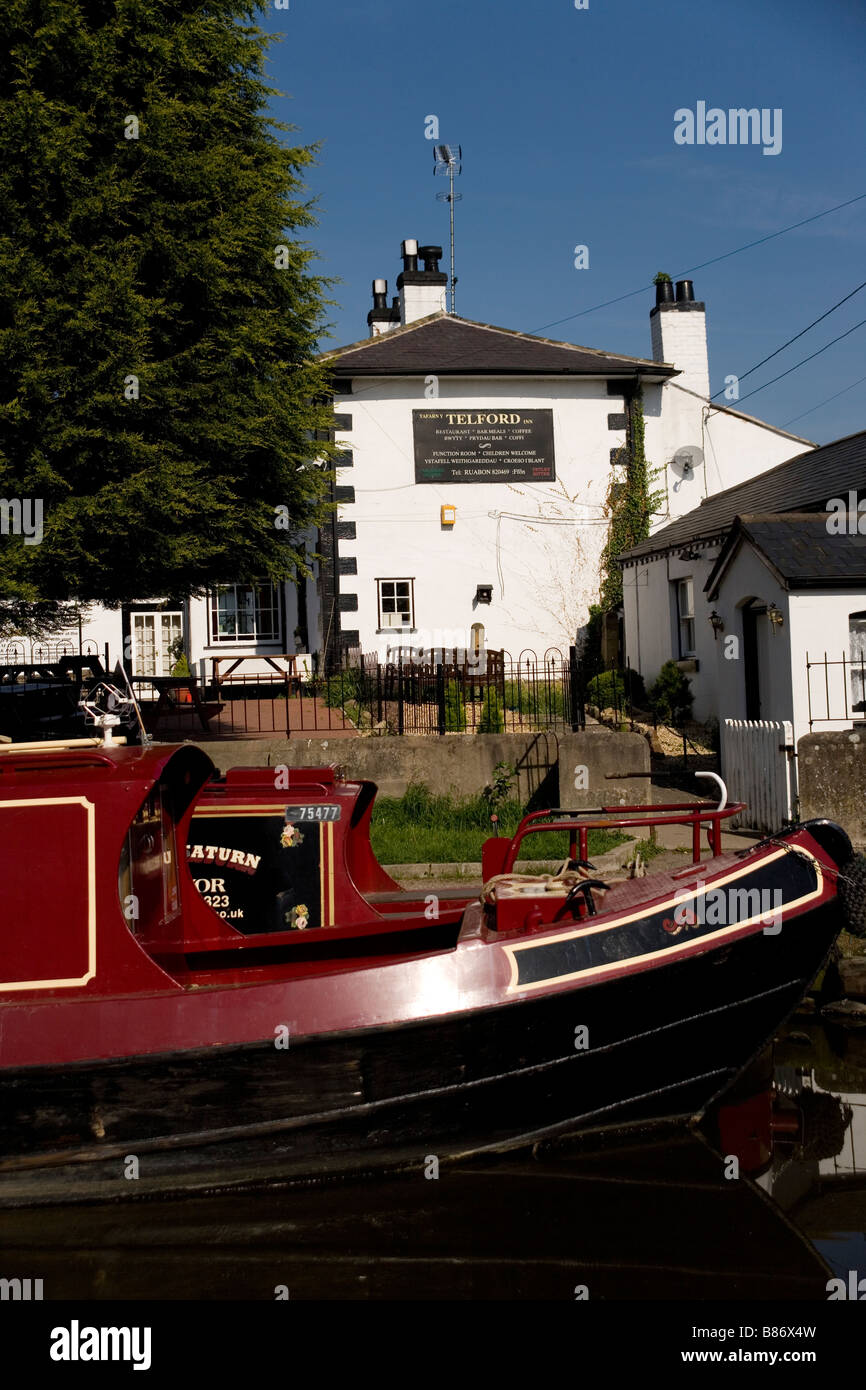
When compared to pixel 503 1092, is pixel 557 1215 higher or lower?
lower

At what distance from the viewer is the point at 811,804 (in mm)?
11211

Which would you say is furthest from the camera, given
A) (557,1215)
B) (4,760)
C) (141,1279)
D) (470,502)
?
(470,502)

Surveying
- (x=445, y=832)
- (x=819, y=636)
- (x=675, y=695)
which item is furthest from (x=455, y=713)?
(x=675, y=695)

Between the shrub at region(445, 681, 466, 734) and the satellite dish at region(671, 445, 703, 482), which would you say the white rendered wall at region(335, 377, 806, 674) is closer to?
the satellite dish at region(671, 445, 703, 482)

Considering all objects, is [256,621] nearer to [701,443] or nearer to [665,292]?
[701,443]

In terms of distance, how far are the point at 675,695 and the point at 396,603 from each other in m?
5.87

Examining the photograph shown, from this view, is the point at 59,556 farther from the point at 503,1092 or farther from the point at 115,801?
the point at 503,1092

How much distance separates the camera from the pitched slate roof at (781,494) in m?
15.3

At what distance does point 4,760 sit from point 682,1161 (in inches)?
172

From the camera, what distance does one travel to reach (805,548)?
12.6m

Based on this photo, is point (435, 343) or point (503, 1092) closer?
point (503, 1092)

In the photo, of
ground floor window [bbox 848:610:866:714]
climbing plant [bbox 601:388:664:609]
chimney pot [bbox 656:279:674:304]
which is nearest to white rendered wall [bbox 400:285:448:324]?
chimney pot [bbox 656:279:674:304]

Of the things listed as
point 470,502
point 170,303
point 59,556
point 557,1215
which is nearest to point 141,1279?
point 557,1215

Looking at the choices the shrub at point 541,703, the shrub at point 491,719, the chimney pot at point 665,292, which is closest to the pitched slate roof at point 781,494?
the shrub at point 541,703
